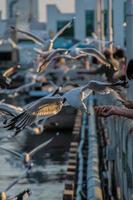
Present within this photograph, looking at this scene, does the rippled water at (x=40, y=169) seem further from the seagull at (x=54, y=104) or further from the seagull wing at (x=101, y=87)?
the seagull wing at (x=101, y=87)

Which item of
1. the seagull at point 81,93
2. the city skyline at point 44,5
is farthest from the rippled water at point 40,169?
the city skyline at point 44,5

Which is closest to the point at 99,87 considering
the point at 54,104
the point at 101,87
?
the point at 101,87

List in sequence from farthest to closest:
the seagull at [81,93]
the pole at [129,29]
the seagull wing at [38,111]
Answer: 1. the pole at [129,29]
2. the seagull at [81,93]
3. the seagull wing at [38,111]

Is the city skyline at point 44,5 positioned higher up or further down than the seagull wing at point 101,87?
further down

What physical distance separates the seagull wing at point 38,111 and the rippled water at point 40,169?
16.2 feet

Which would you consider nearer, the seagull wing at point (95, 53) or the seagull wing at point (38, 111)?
the seagull wing at point (38, 111)

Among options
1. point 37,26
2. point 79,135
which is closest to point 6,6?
point 37,26

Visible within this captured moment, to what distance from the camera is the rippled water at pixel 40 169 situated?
1425 centimetres

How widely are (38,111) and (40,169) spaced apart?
9166 mm

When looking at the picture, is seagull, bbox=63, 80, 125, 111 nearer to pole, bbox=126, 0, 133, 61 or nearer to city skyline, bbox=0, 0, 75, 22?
pole, bbox=126, 0, 133, 61

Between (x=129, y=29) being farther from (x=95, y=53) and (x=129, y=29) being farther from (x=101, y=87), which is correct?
(x=95, y=53)

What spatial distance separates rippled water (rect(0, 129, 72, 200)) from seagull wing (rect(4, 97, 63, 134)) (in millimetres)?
4939

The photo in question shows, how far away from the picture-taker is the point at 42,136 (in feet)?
82.9

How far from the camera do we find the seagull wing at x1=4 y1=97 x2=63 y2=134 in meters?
Answer: 7.98
